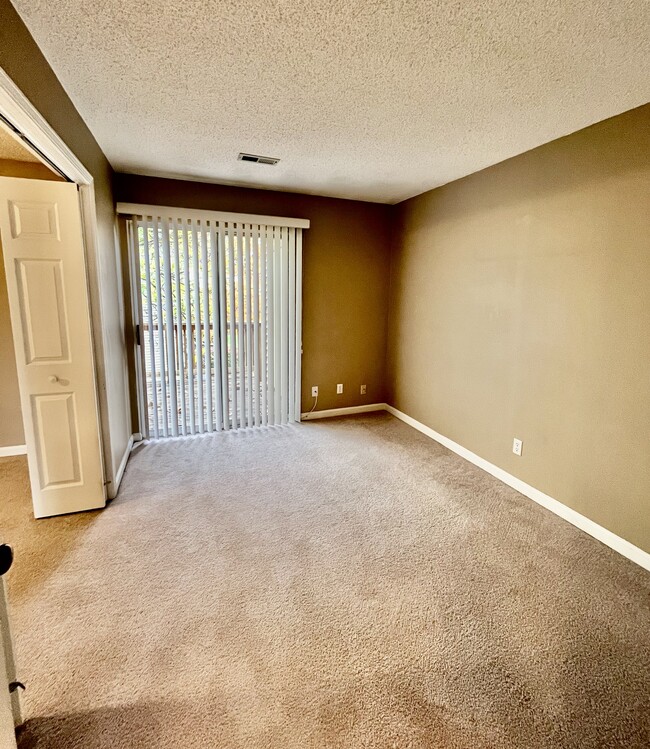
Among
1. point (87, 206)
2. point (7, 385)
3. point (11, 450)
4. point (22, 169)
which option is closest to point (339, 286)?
point (87, 206)

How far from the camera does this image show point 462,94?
6.54 feet

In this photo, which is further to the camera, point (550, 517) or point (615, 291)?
point (550, 517)

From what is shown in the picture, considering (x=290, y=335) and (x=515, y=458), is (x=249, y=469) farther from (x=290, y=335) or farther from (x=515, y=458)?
(x=515, y=458)

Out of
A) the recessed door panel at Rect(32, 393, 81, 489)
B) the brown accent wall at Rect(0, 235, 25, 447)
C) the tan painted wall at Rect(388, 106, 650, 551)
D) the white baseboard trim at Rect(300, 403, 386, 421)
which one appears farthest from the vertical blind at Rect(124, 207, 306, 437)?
the tan painted wall at Rect(388, 106, 650, 551)

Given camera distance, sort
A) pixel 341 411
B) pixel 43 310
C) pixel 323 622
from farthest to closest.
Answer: pixel 341 411
pixel 43 310
pixel 323 622

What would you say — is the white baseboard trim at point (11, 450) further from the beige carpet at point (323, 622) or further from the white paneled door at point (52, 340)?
the white paneled door at point (52, 340)

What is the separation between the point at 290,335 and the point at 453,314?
171 cm

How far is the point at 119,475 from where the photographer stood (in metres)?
2.92

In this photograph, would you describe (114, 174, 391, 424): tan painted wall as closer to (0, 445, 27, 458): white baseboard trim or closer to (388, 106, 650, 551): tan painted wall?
(388, 106, 650, 551): tan painted wall

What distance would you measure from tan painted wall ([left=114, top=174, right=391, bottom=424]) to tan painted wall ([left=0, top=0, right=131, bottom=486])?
1179mm

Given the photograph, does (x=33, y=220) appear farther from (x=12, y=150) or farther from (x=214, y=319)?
(x=214, y=319)

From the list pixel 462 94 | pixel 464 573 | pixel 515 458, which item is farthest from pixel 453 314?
pixel 464 573

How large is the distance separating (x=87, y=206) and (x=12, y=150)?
1.06 m

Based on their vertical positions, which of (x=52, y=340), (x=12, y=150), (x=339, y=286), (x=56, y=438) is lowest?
(x=56, y=438)
